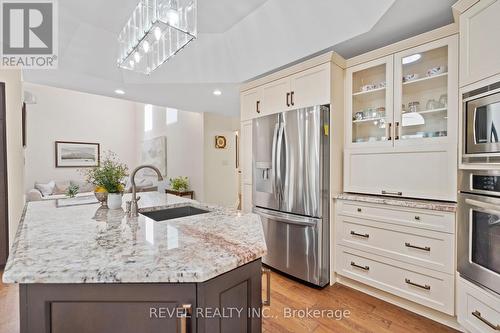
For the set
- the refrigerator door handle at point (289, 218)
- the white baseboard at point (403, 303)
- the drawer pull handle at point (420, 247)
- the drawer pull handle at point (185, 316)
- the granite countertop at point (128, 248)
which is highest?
the granite countertop at point (128, 248)

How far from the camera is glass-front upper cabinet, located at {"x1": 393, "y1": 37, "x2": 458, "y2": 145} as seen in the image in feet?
6.41

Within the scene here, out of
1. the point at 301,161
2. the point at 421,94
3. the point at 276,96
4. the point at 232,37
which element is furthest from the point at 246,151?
the point at 421,94

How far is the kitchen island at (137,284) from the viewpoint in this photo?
74 centimetres

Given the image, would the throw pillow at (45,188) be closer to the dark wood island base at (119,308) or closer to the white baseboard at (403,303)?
the dark wood island base at (119,308)

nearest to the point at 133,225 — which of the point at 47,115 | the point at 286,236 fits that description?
the point at 286,236

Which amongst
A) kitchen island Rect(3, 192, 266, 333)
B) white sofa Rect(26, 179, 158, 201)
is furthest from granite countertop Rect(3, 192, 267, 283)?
white sofa Rect(26, 179, 158, 201)

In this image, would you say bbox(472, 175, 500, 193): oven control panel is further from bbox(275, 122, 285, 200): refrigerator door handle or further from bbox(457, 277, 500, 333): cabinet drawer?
bbox(275, 122, 285, 200): refrigerator door handle

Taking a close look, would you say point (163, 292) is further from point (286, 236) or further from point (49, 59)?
point (49, 59)

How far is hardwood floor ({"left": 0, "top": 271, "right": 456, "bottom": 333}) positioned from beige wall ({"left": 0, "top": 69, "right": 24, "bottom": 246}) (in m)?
0.89

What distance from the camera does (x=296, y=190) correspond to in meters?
2.39

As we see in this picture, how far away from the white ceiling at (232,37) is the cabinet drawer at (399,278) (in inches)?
76.4

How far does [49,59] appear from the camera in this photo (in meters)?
2.59

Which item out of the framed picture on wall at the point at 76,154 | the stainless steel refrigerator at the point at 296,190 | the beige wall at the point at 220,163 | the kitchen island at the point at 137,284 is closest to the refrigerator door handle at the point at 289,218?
the stainless steel refrigerator at the point at 296,190

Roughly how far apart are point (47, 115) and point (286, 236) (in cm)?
743
